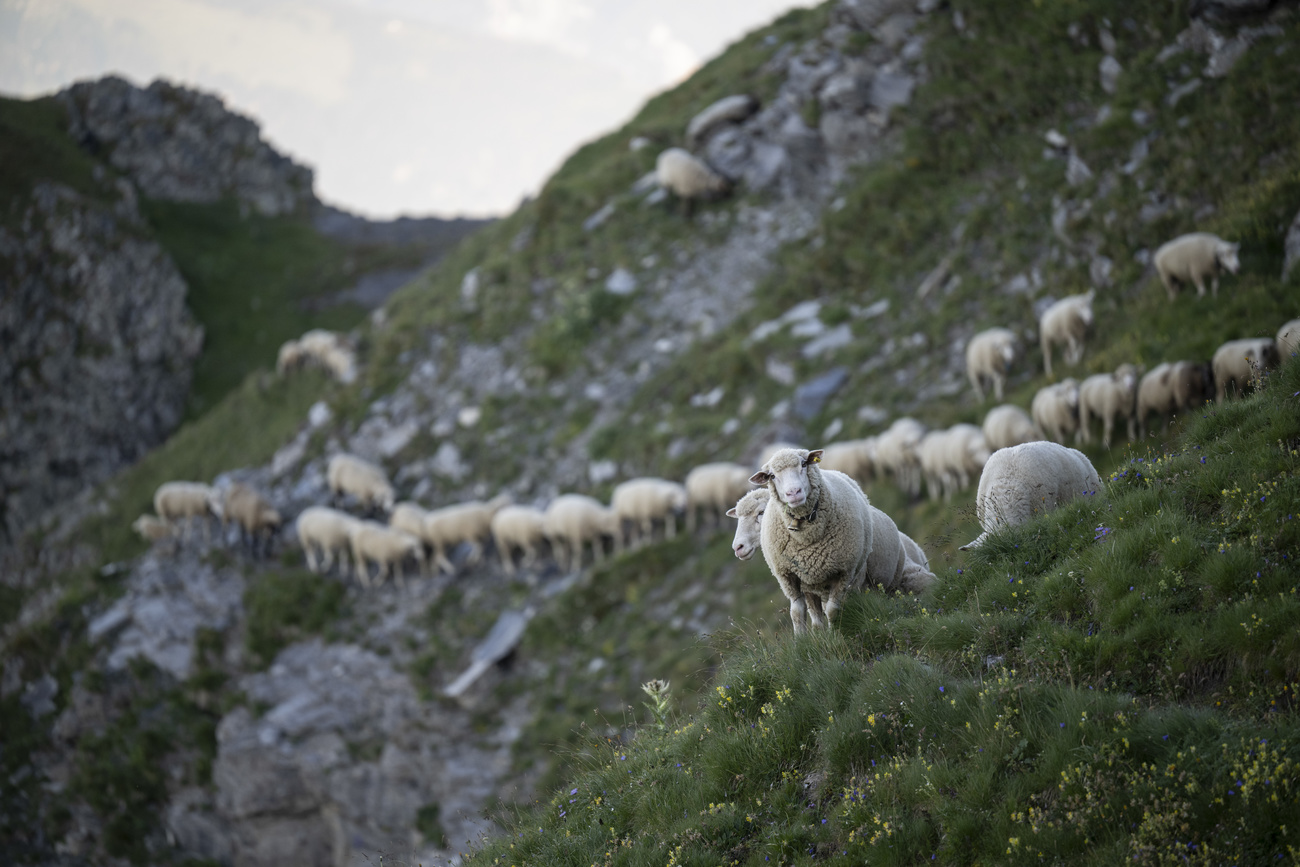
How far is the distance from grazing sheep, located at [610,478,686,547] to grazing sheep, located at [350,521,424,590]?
582cm

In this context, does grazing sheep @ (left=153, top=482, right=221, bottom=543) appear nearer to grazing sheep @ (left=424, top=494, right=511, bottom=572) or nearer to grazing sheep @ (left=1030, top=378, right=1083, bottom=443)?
grazing sheep @ (left=424, top=494, right=511, bottom=572)

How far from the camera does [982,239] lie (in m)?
18.2

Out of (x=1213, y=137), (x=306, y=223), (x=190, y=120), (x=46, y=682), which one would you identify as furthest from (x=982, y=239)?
(x=190, y=120)

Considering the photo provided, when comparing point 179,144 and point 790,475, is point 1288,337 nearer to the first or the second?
point 790,475

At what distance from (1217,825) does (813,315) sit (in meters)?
17.2

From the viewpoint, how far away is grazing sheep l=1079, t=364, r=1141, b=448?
38.3ft

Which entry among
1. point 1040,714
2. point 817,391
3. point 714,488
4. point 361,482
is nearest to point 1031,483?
point 1040,714

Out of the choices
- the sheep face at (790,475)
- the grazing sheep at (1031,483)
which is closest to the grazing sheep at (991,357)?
the grazing sheep at (1031,483)

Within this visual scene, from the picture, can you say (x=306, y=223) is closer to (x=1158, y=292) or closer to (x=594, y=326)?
(x=594, y=326)

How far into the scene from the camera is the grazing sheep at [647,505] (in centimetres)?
1705

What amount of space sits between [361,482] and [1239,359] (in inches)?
798

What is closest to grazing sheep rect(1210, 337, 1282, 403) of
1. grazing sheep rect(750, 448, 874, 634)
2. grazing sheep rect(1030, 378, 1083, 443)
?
grazing sheep rect(1030, 378, 1083, 443)

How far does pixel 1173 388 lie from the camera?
36.3 ft

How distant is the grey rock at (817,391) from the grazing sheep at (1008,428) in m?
4.86
